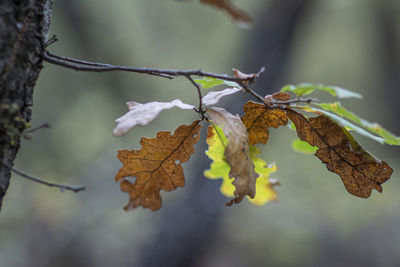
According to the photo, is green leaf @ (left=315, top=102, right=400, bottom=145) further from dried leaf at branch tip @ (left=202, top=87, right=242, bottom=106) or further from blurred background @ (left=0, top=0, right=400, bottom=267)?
blurred background @ (left=0, top=0, right=400, bottom=267)

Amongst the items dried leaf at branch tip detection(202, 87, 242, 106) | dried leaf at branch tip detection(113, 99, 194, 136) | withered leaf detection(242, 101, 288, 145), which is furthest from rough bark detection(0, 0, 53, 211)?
withered leaf detection(242, 101, 288, 145)

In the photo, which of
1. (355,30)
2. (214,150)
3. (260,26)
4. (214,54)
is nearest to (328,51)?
(355,30)

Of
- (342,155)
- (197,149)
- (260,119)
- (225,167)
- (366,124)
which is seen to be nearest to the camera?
(366,124)

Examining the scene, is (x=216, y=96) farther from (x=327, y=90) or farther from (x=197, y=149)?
(x=197, y=149)

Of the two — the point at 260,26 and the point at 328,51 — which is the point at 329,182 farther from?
the point at 260,26

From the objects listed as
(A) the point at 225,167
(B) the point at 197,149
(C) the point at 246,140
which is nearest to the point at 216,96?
(C) the point at 246,140
